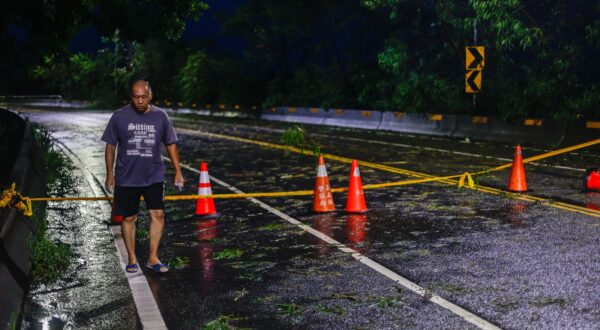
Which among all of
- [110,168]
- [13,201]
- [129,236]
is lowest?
[129,236]

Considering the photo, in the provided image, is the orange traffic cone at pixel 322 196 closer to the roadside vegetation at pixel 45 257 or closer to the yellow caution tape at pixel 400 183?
the yellow caution tape at pixel 400 183

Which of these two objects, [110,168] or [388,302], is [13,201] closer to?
[110,168]

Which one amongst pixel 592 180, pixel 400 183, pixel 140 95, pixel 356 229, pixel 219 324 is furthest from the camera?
pixel 400 183

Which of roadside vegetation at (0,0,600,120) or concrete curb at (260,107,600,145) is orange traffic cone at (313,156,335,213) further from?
concrete curb at (260,107,600,145)

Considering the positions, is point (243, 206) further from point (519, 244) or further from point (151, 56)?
point (151, 56)

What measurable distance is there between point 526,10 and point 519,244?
23.6 meters

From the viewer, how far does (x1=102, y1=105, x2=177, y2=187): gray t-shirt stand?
7.63 metres

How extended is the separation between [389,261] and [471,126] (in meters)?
19.5

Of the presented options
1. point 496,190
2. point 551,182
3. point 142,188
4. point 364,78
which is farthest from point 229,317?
point 364,78

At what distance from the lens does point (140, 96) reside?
7.51m

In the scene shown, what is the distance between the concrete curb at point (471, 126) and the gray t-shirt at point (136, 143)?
16.3m

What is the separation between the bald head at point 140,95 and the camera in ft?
24.7

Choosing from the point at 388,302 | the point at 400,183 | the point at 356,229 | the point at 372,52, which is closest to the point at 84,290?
the point at 388,302

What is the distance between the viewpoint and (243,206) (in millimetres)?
12234
